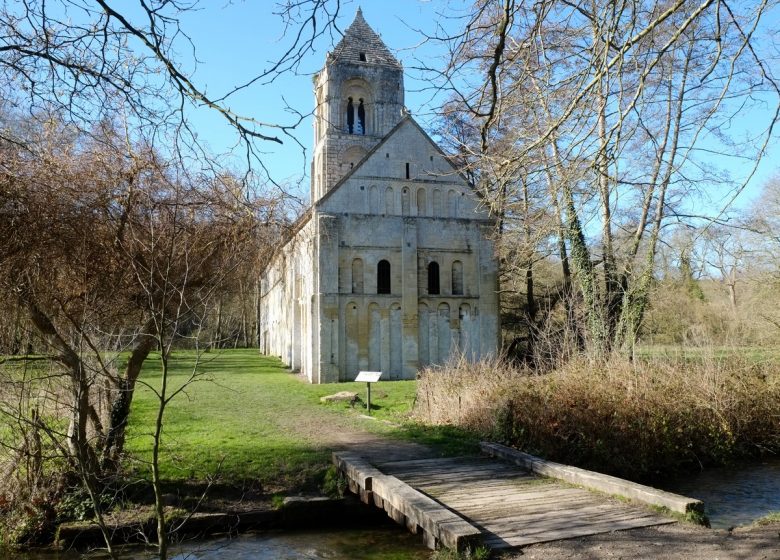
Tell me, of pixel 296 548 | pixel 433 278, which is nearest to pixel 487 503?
Answer: pixel 296 548

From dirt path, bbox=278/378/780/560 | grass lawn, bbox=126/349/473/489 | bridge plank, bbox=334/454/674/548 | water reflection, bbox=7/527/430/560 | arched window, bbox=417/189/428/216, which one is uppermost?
arched window, bbox=417/189/428/216

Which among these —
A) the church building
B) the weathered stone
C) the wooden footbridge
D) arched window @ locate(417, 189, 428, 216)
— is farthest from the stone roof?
the wooden footbridge

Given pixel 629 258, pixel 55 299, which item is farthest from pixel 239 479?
pixel 629 258

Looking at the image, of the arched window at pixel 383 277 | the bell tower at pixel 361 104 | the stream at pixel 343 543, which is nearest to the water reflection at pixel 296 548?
the stream at pixel 343 543

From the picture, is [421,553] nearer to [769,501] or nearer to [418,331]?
[769,501]

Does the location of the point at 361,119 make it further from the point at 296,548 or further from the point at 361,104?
the point at 296,548

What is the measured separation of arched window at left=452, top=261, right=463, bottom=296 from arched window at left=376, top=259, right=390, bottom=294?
9.84 ft

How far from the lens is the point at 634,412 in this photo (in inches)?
432

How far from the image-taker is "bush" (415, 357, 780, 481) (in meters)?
10.8

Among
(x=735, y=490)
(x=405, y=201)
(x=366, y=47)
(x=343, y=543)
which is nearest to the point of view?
(x=343, y=543)

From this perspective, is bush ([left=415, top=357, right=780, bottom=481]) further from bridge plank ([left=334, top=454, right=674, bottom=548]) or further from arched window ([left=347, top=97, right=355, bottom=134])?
arched window ([left=347, top=97, right=355, bottom=134])

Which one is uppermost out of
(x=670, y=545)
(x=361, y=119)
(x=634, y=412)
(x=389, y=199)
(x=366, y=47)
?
(x=366, y=47)

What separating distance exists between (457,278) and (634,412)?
1709 centimetres

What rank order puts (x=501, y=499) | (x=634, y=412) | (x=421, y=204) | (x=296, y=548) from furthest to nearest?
(x=421, y=204) → (x=634, y=412) → (x=296, y=548) → (x=501, y=499)
